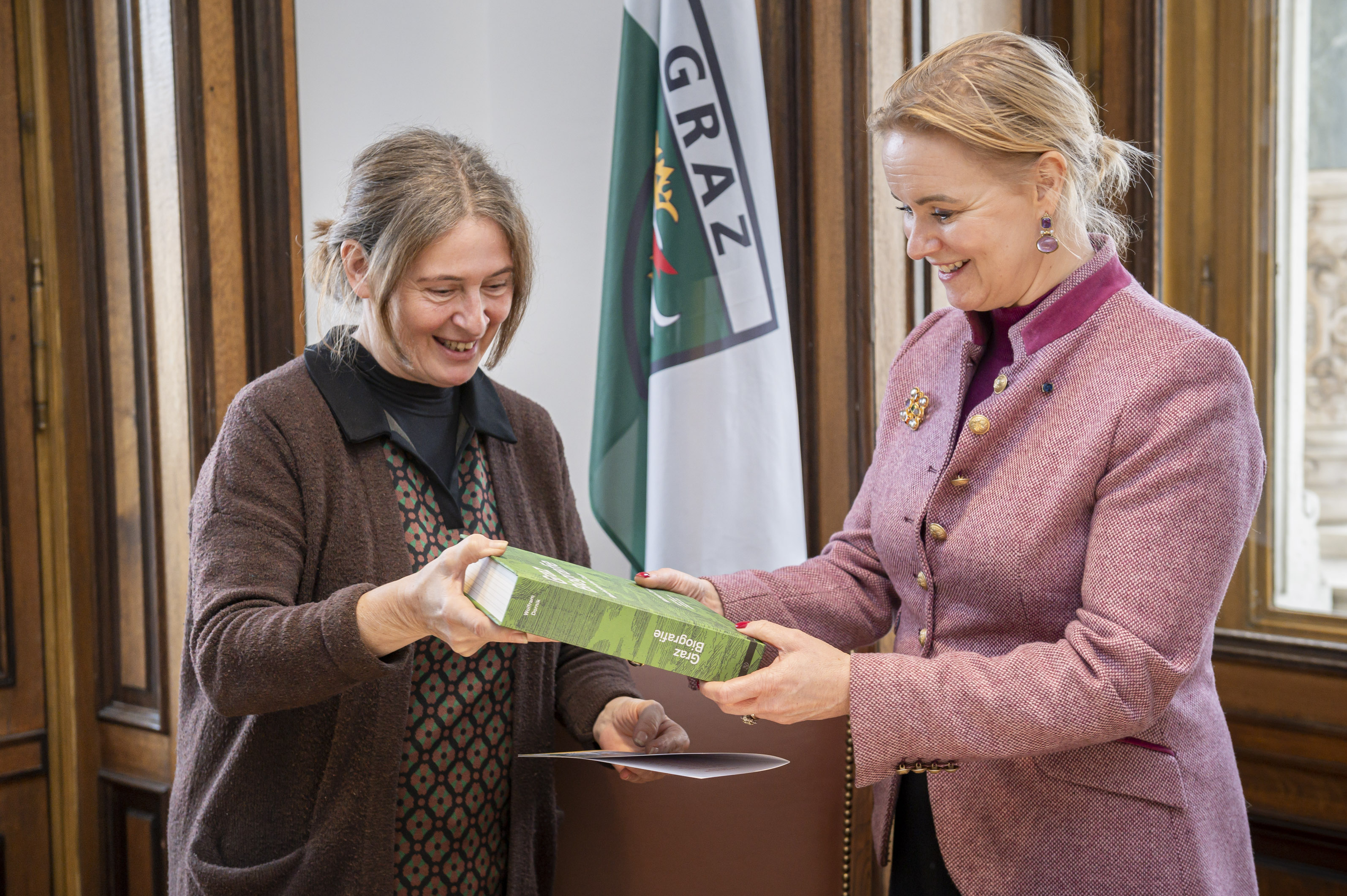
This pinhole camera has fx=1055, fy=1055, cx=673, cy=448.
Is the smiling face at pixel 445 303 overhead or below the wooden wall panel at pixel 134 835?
overhead

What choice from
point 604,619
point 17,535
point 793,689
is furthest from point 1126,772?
point 17,535

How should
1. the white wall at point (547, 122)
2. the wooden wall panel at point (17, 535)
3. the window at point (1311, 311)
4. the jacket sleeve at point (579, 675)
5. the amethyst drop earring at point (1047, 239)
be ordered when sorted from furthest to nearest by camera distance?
the white wall at point (547, 122)
the wooden wall panel at point (17, 535)
the window at point (1311, 311)
the jacket sleeve at point (579, 675)
the amethyst drop earring at point (1047, 239)

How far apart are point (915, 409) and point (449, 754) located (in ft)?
2.51

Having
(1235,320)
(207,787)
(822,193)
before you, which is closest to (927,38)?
(822,193)

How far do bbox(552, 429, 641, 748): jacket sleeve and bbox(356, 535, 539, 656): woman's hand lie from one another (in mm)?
417

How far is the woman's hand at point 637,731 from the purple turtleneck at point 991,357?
0.58 metres

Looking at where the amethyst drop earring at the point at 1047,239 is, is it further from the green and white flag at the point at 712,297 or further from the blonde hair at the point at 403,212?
the green and white flag at the point at 712,297

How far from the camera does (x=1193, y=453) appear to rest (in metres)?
1.06

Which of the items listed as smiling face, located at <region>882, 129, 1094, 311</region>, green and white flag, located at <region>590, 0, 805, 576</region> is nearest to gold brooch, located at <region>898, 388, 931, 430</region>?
smiling face, located at <region>882, 129, 1094, 311</region>

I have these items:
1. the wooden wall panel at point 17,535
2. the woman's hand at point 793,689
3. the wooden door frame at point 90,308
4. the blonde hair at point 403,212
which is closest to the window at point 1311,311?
the woman's hand at point 793,689

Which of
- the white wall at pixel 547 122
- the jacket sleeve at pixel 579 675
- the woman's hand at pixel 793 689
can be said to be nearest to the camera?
the woman's hand at pixel 793 689

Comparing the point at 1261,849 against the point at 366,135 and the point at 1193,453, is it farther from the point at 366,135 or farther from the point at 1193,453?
the point at 366,135

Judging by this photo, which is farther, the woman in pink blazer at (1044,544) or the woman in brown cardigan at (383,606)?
the woman in brown cardigan at (383,606)

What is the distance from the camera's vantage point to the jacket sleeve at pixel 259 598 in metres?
Answer: 1.18
